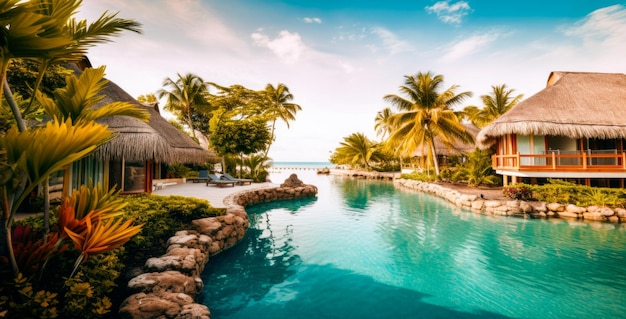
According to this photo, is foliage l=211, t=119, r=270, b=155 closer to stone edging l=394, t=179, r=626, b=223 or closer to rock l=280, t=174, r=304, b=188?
rock l=280, t=174, r=304, b=188

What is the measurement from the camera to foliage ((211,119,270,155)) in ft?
51.8

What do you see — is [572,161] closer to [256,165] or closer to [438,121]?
[438,121]

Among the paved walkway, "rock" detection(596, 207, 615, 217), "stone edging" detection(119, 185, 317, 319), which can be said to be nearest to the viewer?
"stone edging" detection(119, 185, 317, 319)

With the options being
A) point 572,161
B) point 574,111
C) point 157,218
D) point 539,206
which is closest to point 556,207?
point 539,206

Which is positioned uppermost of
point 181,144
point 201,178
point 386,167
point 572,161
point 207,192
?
point 181,144

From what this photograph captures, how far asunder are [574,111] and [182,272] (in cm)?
1719

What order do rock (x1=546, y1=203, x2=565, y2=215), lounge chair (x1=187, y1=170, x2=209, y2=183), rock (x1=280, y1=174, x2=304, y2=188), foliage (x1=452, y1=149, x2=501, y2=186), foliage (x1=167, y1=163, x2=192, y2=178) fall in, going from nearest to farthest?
rock (x1=546, y1=203, x2=565, y2=215) → rock (x1=280, y1=174, x2=304, y2=188) → foliage (x1=452, y1=149, x2=501, y2=186) → lounge chair (x1=187, y1=170, x2=209, y2=183) → foliage (x1=167, y1=163, x2=192, y2=178)

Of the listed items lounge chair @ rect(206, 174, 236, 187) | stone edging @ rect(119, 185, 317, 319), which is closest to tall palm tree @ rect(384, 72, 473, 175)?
lounge chair @ rect(206, 174, 236, 187)

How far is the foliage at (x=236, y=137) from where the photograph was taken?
1579cm

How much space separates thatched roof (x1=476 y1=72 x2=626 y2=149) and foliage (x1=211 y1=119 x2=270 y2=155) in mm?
13157

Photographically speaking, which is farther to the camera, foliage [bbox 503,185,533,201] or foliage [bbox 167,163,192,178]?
foliage [bbox 167,163,192,178]

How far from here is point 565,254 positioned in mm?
6105

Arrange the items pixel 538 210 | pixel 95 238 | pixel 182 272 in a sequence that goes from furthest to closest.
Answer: pixel 538 210 → pixel 182 272 → pixel 95 238

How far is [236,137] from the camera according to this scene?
1573cm
